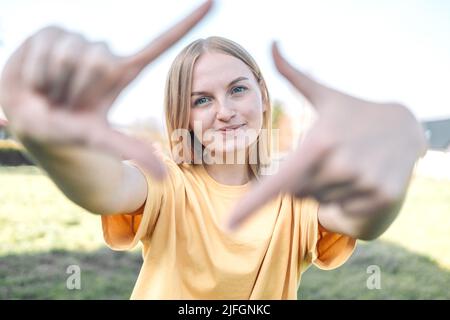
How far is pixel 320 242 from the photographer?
73 centimetres

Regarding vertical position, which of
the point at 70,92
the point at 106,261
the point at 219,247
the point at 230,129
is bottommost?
the point at 106,261

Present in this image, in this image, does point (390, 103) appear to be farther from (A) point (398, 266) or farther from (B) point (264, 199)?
(A) point (398, 266)

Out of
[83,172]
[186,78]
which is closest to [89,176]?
[83,172]

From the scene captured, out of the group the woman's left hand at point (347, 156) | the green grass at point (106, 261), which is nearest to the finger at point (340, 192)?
the woman's left hand at point (347, 156)

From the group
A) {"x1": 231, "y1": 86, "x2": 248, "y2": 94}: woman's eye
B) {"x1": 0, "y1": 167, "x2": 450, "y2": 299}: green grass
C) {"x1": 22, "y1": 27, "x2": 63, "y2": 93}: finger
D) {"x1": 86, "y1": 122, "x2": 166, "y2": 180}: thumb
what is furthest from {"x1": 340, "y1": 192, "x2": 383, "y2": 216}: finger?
{"x1": 0, "y1": 167, "x2": 450, "y2": 299}: green grass

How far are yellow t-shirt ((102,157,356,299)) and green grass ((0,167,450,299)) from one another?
1.00m

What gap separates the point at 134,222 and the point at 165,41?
0.34 m

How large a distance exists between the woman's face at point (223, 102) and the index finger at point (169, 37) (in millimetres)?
315

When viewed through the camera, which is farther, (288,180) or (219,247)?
(219,247)

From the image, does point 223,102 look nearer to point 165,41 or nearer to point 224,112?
point 224,112

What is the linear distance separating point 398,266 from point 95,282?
1.37 metres

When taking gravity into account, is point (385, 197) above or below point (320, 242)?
above

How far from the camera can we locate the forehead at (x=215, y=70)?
0.73m

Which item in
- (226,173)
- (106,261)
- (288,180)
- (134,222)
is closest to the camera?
(288,180)
